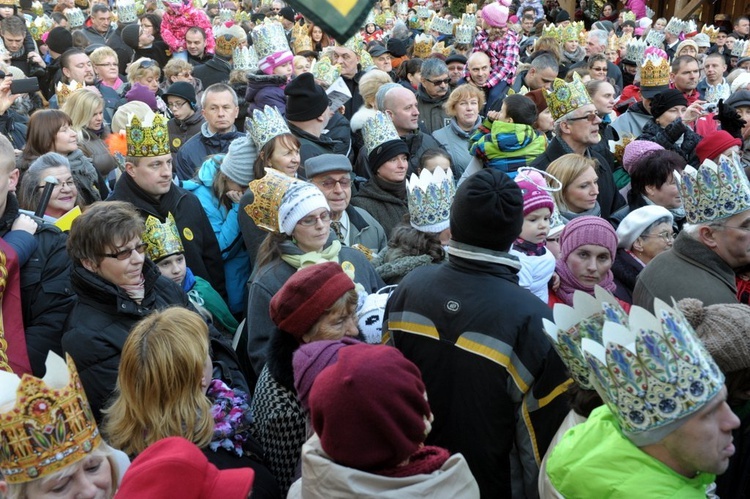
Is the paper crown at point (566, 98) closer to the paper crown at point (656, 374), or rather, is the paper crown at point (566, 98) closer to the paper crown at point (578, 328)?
the paper crown at point (578, 328)

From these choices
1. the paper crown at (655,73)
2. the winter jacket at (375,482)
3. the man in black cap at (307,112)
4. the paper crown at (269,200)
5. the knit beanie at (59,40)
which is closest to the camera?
the winter jacket at (375,482)

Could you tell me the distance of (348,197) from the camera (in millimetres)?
5289

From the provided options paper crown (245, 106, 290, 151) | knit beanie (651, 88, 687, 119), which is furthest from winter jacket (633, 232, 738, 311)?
knit beanie (651, 88, 687, 119)

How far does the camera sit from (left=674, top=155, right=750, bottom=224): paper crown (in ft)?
13.0

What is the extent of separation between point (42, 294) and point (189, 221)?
1478 mm

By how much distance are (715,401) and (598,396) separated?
50 centimetres

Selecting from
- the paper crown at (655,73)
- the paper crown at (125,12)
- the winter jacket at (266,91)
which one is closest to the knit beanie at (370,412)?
the winter jacket at (266,91)

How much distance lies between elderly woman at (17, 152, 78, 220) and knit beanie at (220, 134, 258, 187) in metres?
1.04

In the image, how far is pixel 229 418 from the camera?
3.22 metres

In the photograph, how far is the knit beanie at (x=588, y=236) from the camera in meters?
4.32

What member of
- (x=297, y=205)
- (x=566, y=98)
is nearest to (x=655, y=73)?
(x=566, y=98)

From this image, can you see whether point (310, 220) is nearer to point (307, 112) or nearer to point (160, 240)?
point (160, 240)

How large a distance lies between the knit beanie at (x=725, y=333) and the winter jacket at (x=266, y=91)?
5.38 m

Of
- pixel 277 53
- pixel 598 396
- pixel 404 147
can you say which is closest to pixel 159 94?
pixel 277 53
